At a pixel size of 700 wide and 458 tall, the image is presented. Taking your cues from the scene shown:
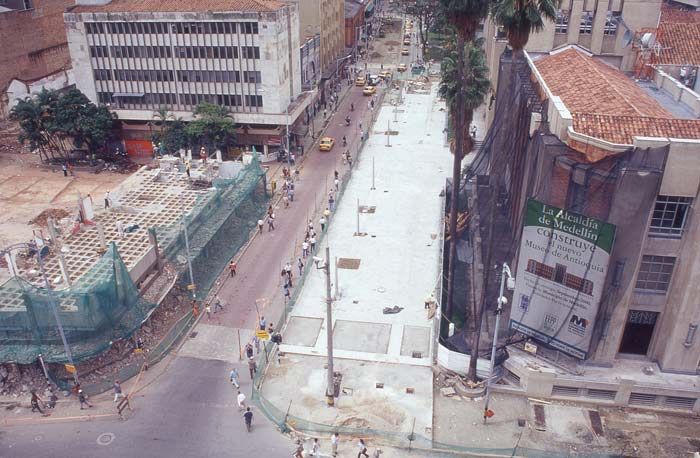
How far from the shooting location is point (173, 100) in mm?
62500

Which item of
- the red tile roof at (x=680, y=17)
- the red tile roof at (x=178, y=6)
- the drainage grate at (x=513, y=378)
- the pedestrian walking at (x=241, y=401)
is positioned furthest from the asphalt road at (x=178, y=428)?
the red tile roof at (x=680, y=17)

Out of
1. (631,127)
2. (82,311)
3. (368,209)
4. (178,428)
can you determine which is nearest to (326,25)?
(368,209)

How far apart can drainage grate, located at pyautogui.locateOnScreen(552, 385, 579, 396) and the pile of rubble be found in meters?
3.55

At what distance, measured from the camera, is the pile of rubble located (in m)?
29.3

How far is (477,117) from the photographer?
74.1 m

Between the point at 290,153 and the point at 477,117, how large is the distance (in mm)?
26301

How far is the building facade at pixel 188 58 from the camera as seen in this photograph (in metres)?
58.2

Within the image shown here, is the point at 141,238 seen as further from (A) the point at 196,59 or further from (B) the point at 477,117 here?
(B) the point at 477,117

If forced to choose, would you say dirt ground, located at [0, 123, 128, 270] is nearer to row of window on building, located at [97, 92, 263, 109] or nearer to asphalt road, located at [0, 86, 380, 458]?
row of window on building, located at [97, 92, 263, 109]

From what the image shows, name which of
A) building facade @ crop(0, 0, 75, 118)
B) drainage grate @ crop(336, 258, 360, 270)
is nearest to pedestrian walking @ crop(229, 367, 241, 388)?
drainage grate @ crop(336, 258, 360, 270)

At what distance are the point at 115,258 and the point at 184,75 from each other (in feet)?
114

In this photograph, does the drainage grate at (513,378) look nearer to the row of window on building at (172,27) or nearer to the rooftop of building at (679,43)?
the rooftop of building at (679,43)

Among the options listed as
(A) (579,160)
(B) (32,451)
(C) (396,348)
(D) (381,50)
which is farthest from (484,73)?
(D) (381,50)

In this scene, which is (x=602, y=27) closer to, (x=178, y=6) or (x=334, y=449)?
(x=334, y=449)
